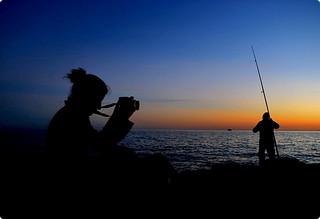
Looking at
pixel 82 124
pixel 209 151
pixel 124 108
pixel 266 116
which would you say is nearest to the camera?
pixel 82 124

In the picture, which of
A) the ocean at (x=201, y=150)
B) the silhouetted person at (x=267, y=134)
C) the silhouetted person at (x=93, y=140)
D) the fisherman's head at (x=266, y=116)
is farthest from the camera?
the ocean at (x=201, y=150)

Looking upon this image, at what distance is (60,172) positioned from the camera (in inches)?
93.9

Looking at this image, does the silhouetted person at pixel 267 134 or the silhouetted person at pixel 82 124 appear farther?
the silhouetted person at pixel 267 134

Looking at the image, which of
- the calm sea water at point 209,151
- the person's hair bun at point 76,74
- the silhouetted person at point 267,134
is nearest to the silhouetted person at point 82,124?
the person's hair bun at point 76,74

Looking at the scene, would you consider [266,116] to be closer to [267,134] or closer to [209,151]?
[267,134]

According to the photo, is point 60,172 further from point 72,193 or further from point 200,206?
point 200,206

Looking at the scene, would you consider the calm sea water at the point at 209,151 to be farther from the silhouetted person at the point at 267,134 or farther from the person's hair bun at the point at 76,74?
the person's hair bun at the point at 76,74

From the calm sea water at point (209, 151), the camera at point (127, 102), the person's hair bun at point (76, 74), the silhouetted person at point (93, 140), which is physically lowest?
the calm sea water at point (209, 151)

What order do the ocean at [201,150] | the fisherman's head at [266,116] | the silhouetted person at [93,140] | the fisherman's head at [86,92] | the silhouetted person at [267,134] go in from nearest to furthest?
the silhouetted person at [93,140] < the fisherman's head at [86,92] < the silhouetted person at [267,134] < the fisherman's head at [266,116] < the ocean at [201,150]

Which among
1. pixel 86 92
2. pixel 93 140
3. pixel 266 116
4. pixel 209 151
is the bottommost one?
pixel 209 151

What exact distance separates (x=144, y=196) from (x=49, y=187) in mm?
846

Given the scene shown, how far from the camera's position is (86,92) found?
2.56 metres

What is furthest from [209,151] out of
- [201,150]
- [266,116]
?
[266,116]

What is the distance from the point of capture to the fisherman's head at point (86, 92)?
255 cm
